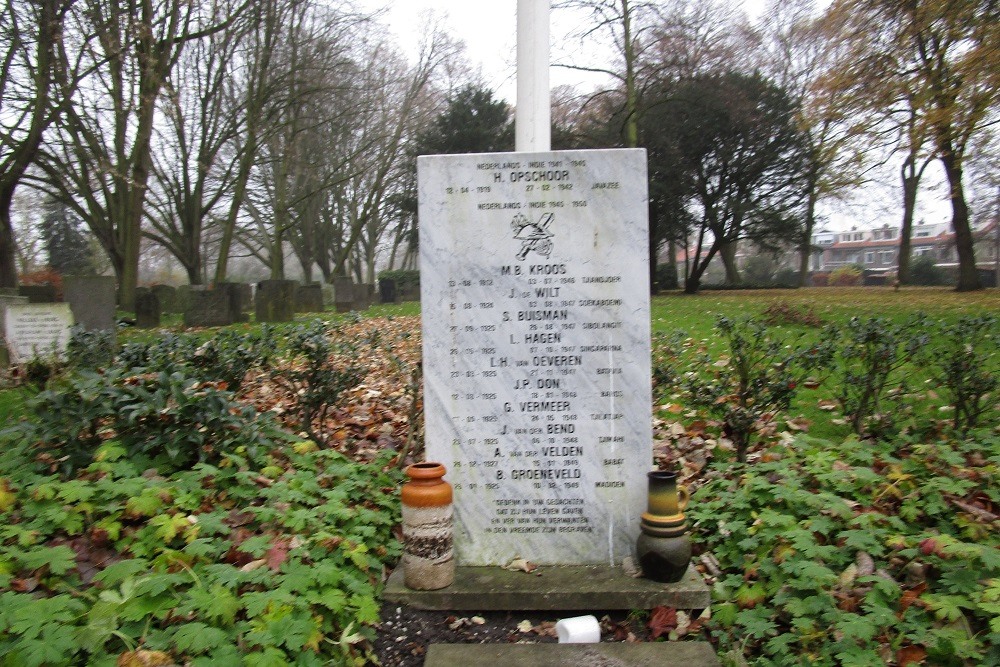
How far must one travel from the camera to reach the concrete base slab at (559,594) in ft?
12.0

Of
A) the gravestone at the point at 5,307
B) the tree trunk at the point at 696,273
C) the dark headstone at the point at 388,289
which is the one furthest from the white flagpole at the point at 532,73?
the dark headstone at the point at 388,289

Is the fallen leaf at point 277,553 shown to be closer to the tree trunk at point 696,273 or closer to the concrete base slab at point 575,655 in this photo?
the concrete base slab at point 575,655

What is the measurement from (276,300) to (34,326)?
26.7 feet

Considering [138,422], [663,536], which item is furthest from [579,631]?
[138,422]

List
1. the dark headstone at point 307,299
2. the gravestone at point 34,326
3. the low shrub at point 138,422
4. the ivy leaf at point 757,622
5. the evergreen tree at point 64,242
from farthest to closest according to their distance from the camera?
the evergreen tree at point 64,242 → the dark headstone at point 307,299 → the gravestone at point 34,326 → the low shrub at point 138,422 → the ivy leaf at point 757,622

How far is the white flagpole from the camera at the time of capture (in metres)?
4.45

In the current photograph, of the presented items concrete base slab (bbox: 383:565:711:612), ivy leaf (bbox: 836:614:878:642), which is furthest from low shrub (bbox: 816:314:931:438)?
ivy leaf (bbox: 836:614:878:642)

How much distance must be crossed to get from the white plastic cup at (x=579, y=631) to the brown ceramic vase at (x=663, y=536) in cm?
48

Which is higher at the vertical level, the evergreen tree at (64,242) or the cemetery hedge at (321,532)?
the evergreen tree at (64,242)

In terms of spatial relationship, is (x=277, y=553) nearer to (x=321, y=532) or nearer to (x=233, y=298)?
(x=321, y=532)

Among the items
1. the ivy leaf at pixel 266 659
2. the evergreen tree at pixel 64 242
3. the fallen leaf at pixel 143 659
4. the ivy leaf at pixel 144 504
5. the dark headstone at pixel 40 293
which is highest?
the evergreen tree at pixel 64 242

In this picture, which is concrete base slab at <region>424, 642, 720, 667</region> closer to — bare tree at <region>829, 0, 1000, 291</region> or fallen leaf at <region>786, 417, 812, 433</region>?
fallen leaf at <region>786, 417, 812, 433</region>

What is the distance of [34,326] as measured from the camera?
34.4 feet

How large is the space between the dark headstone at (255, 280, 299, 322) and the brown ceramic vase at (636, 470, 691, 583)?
1588cm
